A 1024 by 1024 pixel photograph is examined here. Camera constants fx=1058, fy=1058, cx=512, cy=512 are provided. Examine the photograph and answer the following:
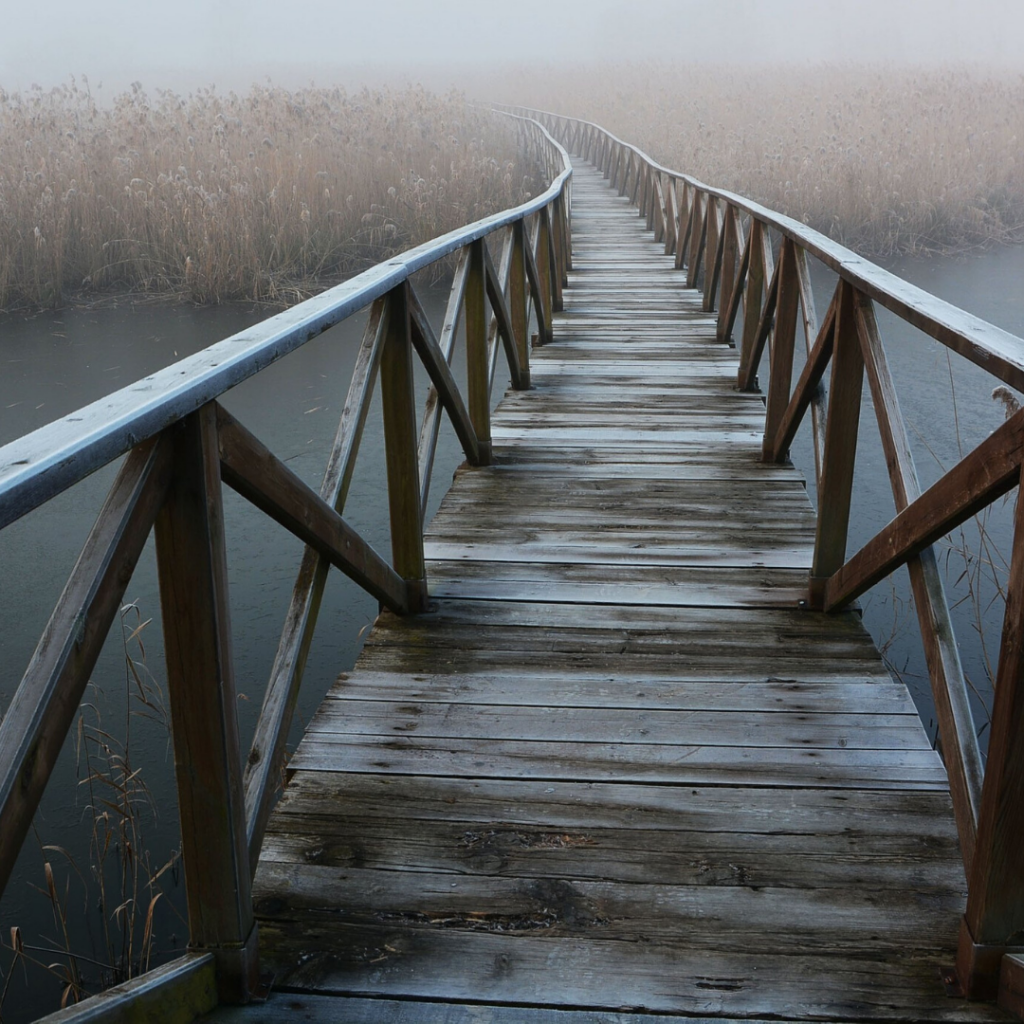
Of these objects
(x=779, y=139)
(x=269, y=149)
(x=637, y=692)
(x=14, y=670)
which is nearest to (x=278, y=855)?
(x=637, y=692)

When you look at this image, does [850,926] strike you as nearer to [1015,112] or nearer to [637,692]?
[637,692]

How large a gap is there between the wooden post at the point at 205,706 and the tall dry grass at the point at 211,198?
7256mm

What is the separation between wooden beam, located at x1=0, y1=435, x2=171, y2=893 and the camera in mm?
990

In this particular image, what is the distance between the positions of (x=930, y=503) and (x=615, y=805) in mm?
770

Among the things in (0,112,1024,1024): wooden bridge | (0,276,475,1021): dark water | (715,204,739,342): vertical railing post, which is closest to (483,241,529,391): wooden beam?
(0,112,1024,1024): wooden bridge

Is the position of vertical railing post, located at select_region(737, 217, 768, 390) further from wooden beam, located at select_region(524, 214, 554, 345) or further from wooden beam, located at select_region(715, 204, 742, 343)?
wooden beam, located at select_region(524, 214, 554, 345)

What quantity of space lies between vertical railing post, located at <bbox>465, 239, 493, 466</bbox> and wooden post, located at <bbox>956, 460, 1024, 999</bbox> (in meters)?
2.48

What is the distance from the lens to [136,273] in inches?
335

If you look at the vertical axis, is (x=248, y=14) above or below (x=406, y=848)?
above

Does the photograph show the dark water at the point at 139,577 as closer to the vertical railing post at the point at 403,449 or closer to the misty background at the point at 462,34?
the vertical railing post at the point at 403,449

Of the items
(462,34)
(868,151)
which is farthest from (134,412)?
(462,34)

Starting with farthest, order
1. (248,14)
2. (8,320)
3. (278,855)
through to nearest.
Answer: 1. (248,14)
2. (8,320)
3. (278,855)

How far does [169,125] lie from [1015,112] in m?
11.5

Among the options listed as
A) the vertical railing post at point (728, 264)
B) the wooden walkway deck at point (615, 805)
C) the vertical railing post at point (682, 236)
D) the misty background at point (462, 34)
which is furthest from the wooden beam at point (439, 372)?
the misty background at point (462, 34)
